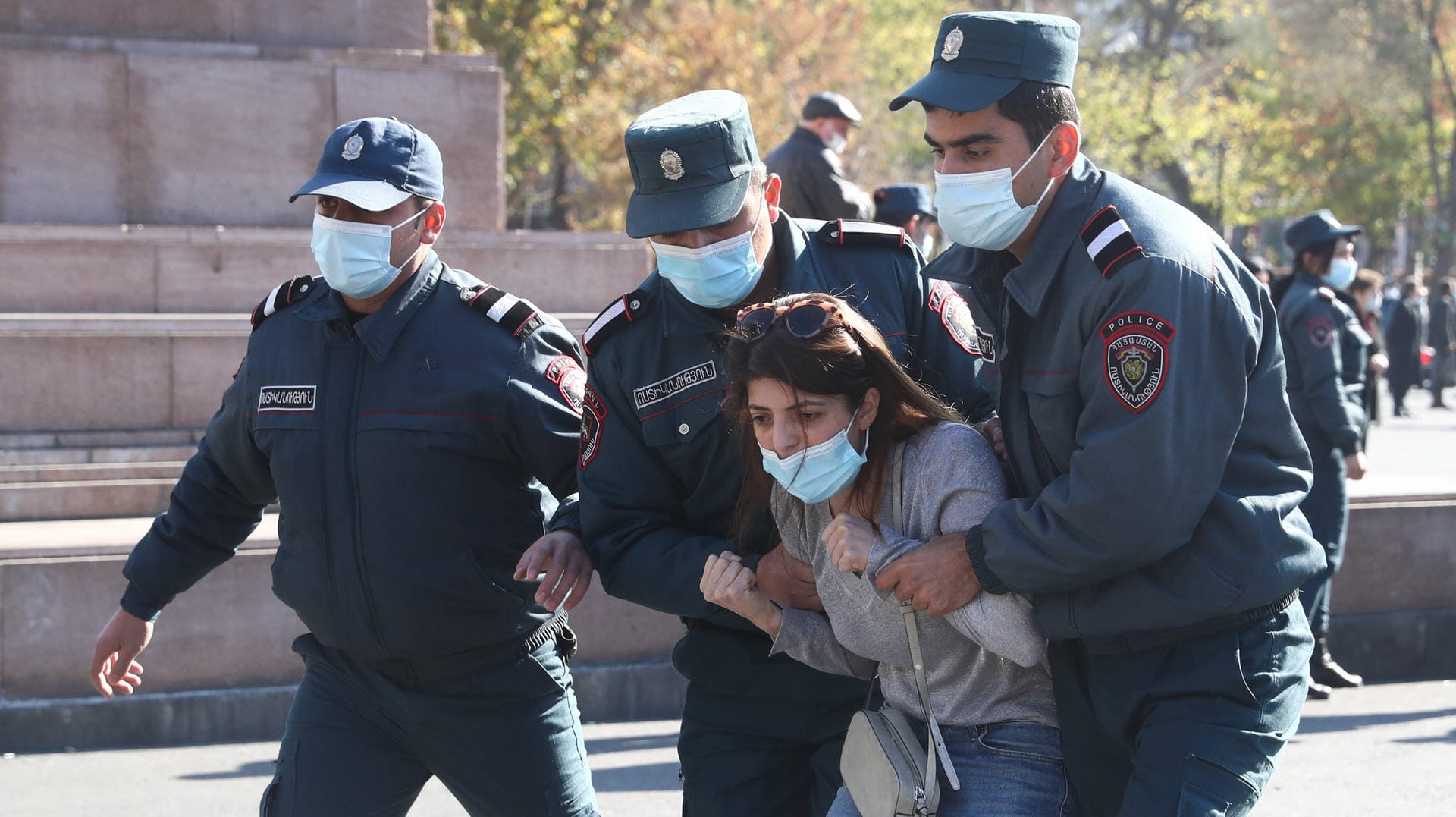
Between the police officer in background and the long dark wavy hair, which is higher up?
the long dark wavy hair

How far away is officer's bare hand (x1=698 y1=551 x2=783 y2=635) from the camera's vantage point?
305cm

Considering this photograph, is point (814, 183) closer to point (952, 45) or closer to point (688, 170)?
point (688, 170)

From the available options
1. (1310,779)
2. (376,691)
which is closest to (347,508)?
(376,691)

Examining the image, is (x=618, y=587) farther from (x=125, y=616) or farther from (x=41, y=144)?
(x=41, y=144)

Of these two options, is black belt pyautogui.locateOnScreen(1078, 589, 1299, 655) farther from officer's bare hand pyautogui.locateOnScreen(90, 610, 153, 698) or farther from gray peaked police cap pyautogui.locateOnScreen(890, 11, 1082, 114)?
officer's bare hand pyautogui.locateOnScreen(90, 610, 153, 698)

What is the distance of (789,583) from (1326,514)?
4545 mm

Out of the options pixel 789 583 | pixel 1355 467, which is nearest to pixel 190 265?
pixel 1355 467

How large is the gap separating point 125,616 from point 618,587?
1.34 meters

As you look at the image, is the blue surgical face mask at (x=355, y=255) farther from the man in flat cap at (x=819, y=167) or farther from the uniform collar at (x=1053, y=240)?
the man in flat cap at (x=819, y=167)

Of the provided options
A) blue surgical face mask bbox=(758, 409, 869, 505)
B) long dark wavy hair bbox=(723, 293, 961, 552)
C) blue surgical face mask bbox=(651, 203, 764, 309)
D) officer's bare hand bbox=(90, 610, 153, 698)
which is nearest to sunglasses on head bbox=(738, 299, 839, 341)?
long dark wavy hair bbox=(723, 293, 961, 552)

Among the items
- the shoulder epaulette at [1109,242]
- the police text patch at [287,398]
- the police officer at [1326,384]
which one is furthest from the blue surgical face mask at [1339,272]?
the police text patch at [287,398]

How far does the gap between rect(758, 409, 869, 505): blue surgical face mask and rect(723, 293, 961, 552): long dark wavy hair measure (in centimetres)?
4

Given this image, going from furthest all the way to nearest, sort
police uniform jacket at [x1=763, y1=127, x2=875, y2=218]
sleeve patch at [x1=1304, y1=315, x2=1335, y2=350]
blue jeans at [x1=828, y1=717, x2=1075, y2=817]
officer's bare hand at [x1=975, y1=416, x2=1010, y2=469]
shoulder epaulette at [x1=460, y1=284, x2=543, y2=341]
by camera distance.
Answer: police uniform jacket at [x1=763, y1=127, x2=875, y2=218] < sleeve patch at [x1=1304, y1=315, x2=1335, y2=350] < shoulder epaulette at [x1=460, y1=284, x2=543, y2=341] < officer's bare hand at [x1=975, y1=416, x2=1010, y2=469] < blue jeans at [x1=828, y1=717, x2=1075, y2=817]

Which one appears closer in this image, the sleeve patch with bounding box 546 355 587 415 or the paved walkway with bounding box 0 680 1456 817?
the sleeve patch with bounding box 546 355 587 415
